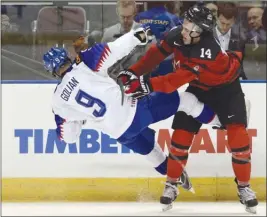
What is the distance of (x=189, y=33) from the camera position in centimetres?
462

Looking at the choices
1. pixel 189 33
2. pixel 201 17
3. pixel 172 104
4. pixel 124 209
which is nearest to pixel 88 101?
pixel 172 104

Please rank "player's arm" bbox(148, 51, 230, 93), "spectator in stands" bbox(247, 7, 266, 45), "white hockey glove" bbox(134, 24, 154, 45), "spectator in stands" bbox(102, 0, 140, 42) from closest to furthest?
"white hockey glove" bbox(134, 24, 154, 45)
"player's arm" bbox(148, 51, 230, 93)
"spectator in stands" bbox(102, 0, 140, 42)
"spectator in stands" bbox(247, 7, 266, 45)

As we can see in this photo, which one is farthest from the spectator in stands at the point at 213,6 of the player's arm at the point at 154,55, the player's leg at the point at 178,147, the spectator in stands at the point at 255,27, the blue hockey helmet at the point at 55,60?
the blue hockey helmet at the point at 55,60

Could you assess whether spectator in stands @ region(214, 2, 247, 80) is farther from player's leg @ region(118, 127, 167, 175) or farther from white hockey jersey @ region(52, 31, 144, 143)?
white hockey jersey @ region(52, 31, 144, 143)

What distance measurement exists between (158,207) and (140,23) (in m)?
1.14

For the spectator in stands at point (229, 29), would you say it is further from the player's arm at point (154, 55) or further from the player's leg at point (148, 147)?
the player's leg at point (148, 147)

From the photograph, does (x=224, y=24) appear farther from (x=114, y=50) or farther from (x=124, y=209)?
(x=124, y=209)

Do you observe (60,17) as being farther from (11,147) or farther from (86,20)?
(11,147)

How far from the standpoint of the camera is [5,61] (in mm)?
5570

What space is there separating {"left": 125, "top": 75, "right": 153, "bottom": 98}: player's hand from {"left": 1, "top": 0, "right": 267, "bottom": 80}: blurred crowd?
0.86 meters

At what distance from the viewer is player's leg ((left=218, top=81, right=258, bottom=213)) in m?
4.86

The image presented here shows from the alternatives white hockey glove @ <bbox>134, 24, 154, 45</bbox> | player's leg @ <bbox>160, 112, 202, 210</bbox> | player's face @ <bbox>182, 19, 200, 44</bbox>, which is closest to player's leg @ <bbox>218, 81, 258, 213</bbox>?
player's leg @ <bbox>160, 112, 202, 210</bbox>

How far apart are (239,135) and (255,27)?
36.6 inches

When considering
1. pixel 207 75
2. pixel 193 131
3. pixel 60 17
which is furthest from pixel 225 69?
pixel 60 17
